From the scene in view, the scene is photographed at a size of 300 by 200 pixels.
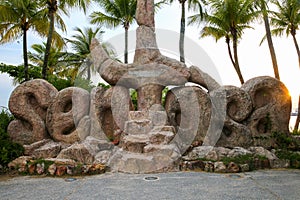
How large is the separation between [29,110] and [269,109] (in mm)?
7344

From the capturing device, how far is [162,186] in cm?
440

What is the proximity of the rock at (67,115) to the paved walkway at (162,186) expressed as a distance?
2427 millimetres

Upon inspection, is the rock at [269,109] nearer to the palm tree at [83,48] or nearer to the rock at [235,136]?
the rock at [235,136]

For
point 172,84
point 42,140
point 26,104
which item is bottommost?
point 42,140

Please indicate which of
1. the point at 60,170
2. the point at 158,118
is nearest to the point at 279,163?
the point at 158,118

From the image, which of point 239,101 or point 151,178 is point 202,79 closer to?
point 239,101

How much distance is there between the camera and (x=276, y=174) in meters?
5.32

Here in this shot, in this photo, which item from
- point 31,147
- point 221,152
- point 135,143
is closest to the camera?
point 135,143

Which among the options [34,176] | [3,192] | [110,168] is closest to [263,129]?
[110,168]

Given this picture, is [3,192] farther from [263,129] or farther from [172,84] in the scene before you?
[263,129]

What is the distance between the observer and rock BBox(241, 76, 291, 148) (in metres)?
8.14

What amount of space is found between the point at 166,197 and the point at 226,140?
14.8 feet

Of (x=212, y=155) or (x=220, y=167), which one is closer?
(x=220, y=167)

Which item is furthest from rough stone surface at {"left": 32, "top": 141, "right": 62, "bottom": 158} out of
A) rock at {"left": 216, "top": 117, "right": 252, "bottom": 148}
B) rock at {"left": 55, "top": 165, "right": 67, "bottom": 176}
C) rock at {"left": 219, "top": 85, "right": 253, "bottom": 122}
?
rock at {"left": 219, "top": 85, "right": 253, "bottom": 122}
